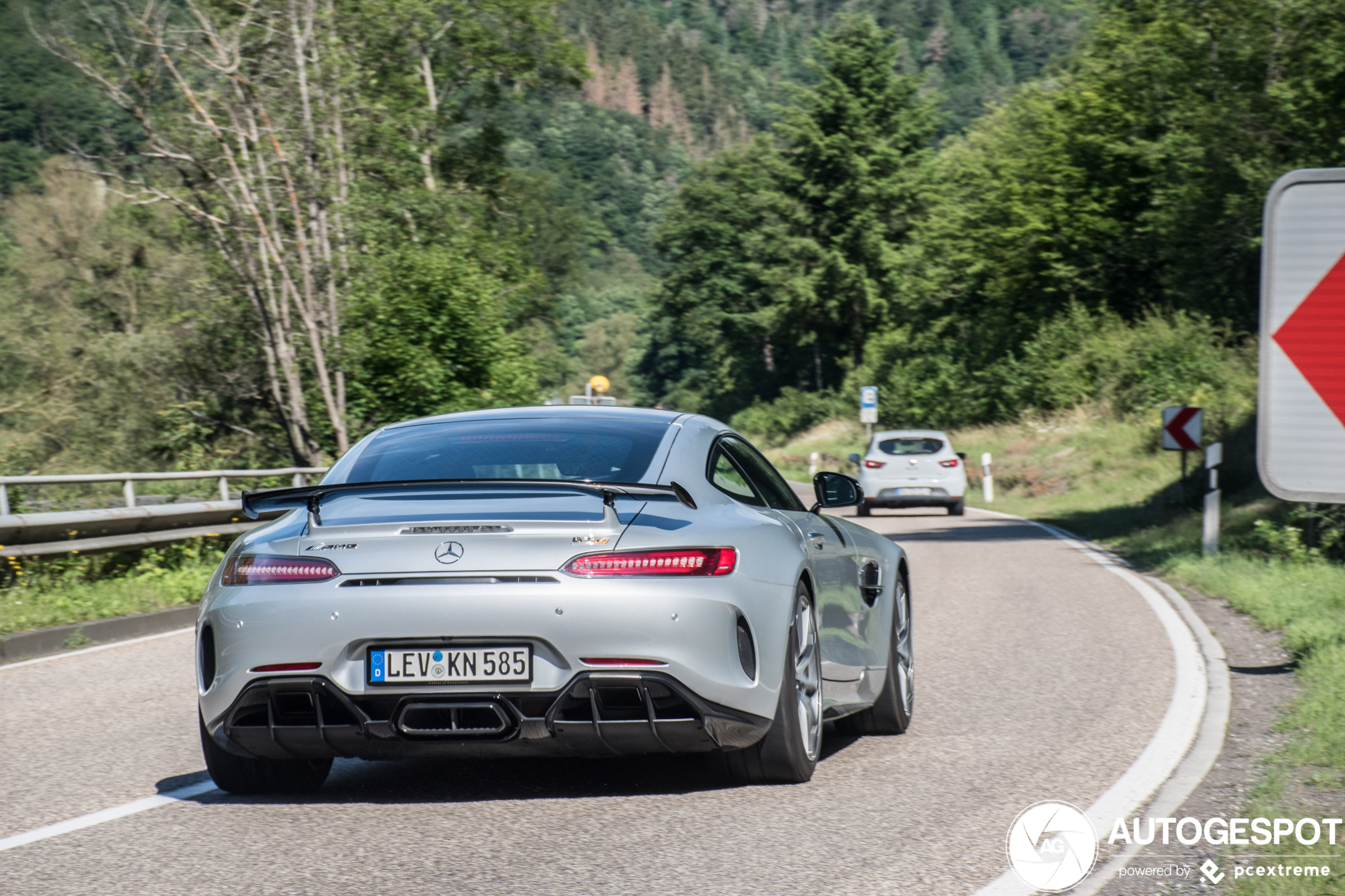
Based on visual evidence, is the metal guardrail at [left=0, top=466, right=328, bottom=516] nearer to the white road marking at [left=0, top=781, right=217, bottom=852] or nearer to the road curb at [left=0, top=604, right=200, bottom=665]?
the road curb at [left=0, top=604, right=200, bottom=665]

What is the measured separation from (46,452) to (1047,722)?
26.9m

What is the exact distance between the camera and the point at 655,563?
16.3 ft

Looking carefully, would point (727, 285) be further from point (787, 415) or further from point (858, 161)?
point (858, 161)

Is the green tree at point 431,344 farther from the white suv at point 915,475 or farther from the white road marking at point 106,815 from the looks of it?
the white road marking at point 106,815

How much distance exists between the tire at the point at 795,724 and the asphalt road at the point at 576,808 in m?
0.08

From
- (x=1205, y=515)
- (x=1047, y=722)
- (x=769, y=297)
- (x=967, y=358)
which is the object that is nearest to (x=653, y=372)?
(x=769, y=297)

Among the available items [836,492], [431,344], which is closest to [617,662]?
[836,492]

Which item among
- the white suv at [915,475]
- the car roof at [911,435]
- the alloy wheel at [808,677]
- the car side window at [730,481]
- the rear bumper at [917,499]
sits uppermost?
the car side window at [730,481]

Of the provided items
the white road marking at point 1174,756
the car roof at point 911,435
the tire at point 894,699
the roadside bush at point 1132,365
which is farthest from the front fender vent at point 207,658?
the roadside bush at point 1132,365

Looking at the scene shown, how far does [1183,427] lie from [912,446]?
9598mm

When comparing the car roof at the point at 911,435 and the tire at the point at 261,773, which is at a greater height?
the tire at the point at 261,773

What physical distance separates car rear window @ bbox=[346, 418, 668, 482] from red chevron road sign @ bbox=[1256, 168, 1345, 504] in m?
2.25

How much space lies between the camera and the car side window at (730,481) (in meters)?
5.73

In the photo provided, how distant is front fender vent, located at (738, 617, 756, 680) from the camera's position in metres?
5.05
